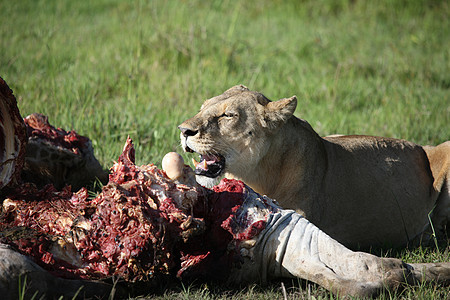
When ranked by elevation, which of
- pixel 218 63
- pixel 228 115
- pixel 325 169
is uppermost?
pixel 228 115

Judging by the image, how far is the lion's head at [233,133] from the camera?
3.98 meters

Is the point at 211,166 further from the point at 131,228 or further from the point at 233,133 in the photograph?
the point at 131,228

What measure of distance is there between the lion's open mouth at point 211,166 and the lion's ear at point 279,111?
1.42 feet

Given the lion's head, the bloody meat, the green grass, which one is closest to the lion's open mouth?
the lion's head

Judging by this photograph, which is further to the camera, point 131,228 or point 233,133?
point 233,133

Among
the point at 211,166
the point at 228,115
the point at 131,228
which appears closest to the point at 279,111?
the point at 228,115

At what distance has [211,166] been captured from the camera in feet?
13.2

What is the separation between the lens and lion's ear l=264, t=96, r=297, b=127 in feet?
13.4

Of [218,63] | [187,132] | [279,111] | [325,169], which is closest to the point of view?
[187,132]

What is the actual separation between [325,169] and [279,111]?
63 centimetres

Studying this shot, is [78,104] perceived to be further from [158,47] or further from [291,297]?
[291,297]

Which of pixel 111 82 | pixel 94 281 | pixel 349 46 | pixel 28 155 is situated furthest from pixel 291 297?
pixel 349 46

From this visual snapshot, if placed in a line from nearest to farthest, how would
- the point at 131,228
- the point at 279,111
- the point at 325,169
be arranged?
the point at 131,228, the point at 279,111, the point at 325,169

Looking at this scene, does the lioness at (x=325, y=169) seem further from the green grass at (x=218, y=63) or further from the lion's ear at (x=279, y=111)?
the green grass at (x=218, y=63)
